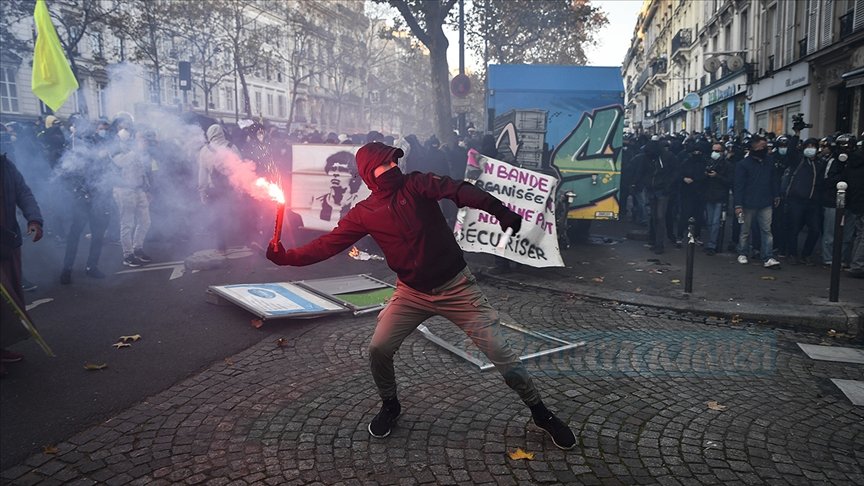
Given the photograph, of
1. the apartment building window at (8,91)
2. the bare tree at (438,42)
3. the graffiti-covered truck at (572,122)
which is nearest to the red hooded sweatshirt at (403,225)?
the graffiti-covered truck at (572,122)

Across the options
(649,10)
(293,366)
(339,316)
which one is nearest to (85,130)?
(339,316)

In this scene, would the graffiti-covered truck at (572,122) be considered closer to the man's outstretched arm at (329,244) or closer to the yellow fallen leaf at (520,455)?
the man's outstretched arm at (329,244)

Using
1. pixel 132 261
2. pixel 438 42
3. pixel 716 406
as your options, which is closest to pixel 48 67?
pixel 132 261

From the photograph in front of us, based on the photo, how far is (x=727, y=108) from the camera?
102 feet

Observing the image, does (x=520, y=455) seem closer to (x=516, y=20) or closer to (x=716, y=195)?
(x=716, y=195)

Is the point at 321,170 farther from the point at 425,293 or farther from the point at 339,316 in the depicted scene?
the point at 425,293

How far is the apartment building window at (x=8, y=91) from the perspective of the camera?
100ft

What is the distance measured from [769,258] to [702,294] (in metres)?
2.49

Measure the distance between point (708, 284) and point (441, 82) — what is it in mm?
11729

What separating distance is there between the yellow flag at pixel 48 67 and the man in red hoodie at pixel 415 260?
5.39 meters

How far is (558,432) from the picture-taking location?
3.60 metres

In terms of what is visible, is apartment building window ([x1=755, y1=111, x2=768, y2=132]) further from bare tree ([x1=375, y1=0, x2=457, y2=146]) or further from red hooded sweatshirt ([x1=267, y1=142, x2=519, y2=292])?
red hooded sweatshirt ([x1=267, y1=142, x2=519, y2=292])

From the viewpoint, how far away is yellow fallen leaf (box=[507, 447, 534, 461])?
3496 millimetres

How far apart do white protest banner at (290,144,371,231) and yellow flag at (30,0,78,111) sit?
151 inches
